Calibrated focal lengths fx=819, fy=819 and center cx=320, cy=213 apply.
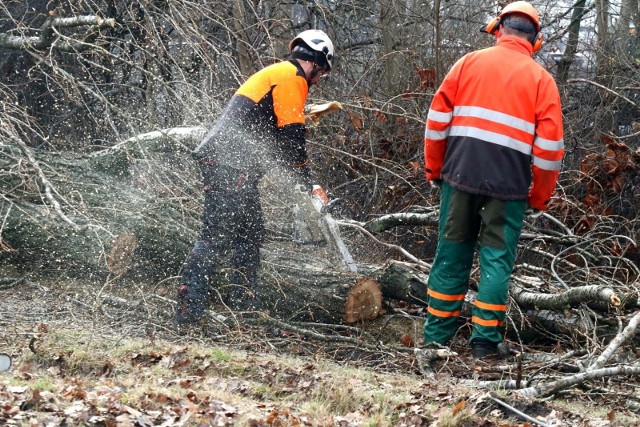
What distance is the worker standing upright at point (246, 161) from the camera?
611 centimetres

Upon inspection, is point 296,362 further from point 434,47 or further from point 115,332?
point 434,47

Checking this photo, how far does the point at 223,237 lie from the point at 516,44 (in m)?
2.59

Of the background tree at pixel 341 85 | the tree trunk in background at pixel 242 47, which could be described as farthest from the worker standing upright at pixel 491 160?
the tree trunk in background at pixel 242 47

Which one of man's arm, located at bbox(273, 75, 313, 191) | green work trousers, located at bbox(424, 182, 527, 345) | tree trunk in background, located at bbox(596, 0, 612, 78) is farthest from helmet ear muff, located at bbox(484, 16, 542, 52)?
tree trunk in background, located at bbox(596, 0, 612, 78)

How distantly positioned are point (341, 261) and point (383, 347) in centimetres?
98

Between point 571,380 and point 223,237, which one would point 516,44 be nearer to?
point 571,380

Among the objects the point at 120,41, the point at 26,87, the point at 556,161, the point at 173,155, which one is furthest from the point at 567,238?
the point at 26,87

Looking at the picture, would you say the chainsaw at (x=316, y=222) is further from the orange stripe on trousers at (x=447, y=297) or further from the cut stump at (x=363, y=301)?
the orange stripe on trousers at (x=447, y=297)

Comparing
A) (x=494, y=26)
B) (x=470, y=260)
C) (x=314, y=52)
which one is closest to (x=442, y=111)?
(x=494, y=26)

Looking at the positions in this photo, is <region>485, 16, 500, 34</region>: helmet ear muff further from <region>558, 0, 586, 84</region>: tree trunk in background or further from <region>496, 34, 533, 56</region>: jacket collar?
<region>558, 0, 586, 84</region>: tree trunk in background

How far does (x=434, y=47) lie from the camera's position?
28.8 feet

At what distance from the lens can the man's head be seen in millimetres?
6223

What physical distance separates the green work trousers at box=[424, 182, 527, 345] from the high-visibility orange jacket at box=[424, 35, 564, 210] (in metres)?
0.14

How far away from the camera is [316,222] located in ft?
20.3
